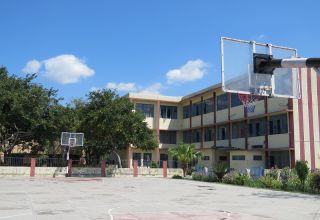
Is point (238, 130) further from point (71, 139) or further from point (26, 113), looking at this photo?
point (26, 113)

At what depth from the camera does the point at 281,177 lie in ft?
92.0

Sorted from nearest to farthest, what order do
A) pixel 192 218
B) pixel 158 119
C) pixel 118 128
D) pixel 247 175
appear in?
pixel 192 218 → pixel 247 175 → pixel 118 128 → pixel 158 119

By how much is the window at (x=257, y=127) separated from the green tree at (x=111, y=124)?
365 inches

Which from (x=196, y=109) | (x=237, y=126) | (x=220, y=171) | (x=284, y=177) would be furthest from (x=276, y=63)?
(x=196, y=109)

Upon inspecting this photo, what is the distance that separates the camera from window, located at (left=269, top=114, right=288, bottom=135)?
37.4 m

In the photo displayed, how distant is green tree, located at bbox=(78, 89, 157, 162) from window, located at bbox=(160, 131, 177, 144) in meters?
13.8

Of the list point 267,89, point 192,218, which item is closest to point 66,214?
point 192,218

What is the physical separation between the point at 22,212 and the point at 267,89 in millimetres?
8131

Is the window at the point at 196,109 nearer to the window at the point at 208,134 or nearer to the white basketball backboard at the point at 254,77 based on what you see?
the window at the point at 208,134

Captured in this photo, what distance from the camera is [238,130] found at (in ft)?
146

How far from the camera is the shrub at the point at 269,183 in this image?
26.8 metres

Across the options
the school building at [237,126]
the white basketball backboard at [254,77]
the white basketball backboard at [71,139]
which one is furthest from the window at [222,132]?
the white basketball backboard at [254,77]

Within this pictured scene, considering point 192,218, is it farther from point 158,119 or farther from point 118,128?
point 158,119

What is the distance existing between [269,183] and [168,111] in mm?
28252
